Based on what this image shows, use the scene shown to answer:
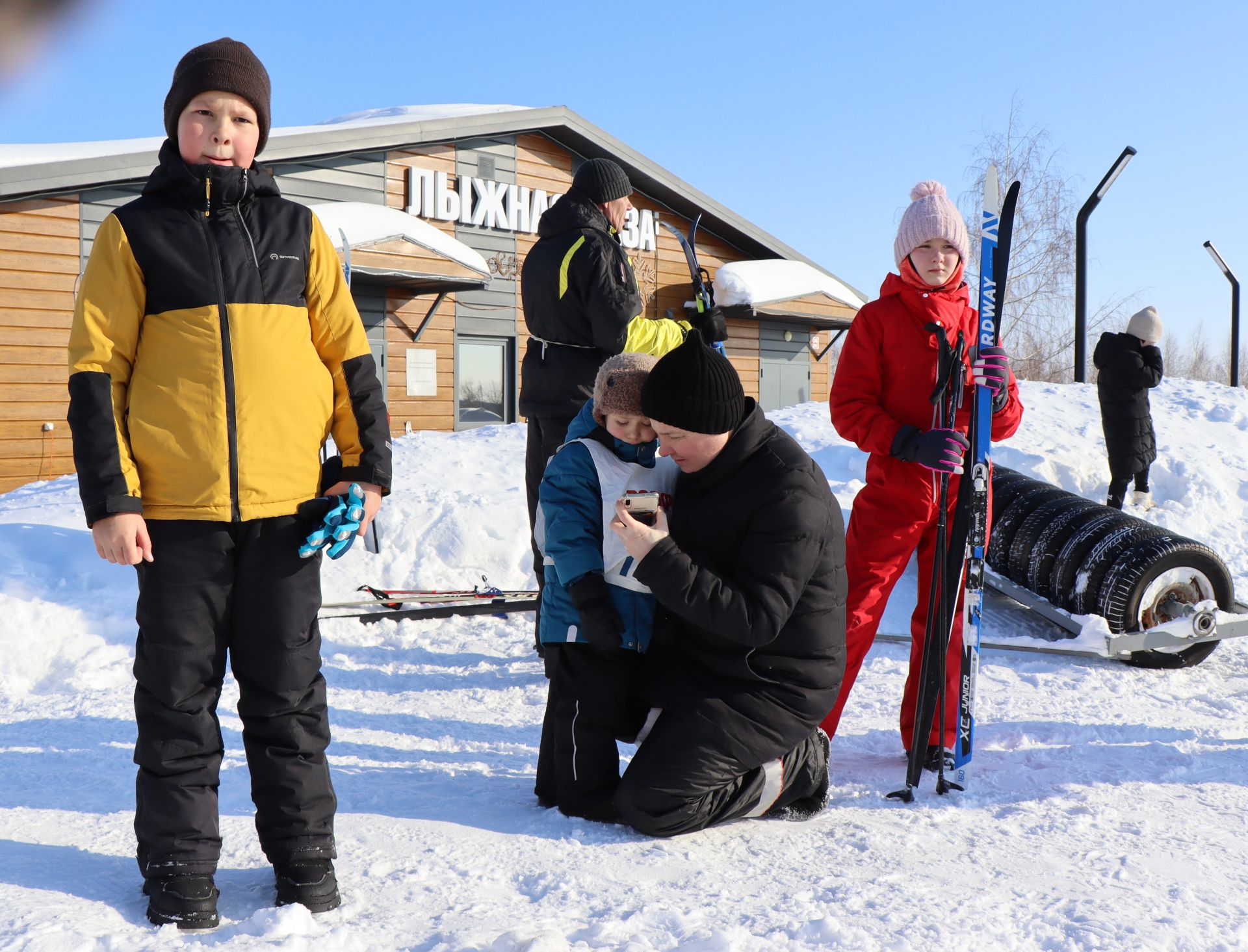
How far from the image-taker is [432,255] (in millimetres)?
11398

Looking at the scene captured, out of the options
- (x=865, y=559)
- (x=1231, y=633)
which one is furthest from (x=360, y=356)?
(x=1231, y=633)

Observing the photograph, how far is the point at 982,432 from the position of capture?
326cm

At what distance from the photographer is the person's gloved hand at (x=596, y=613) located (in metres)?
2.85

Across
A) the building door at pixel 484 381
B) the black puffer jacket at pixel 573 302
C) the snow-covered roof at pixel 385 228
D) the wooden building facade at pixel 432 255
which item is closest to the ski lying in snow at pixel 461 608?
the black puffer jacket at pixel 573 302

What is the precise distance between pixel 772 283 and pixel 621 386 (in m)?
12.3

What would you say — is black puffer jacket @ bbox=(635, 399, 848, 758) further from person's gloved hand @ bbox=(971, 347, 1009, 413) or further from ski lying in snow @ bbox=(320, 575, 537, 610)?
ski lying in snow @ bbox=(320, 575, 537, 610)

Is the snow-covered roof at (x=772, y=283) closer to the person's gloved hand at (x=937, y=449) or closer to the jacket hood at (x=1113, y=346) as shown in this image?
the jacket hood at (x=1113, y=346)

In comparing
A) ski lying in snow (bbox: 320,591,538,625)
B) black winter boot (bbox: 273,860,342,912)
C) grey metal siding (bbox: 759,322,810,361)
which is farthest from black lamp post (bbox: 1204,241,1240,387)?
black winter boot (bbox: 273,860,342,912)

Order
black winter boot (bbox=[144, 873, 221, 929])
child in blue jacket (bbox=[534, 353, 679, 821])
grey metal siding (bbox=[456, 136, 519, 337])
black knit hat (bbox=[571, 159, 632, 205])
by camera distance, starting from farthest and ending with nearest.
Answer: grey metal siding (bbox=[456, 136, 519, 337])
black knit hat (bbox=[571, 159, 632, 205])
child in blue jacket (bbox=[534, 353, 679, 821])
black winter boot (bbox=[144, 873, 221, 929])

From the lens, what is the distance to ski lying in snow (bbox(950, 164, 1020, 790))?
3.21 meters

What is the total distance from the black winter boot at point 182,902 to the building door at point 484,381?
11.2m

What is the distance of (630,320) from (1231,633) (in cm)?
304

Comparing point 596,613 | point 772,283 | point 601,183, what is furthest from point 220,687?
point 772,283

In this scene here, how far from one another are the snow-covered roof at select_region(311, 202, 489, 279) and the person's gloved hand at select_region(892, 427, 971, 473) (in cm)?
811
